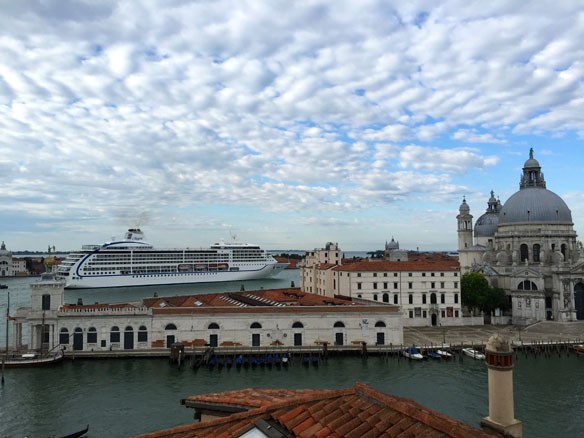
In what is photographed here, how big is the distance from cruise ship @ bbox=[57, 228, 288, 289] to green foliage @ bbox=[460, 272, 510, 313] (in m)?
62.6

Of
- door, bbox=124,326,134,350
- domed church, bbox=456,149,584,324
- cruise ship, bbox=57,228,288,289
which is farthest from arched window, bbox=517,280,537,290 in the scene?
cruise ship, bbox=57,228,288,289

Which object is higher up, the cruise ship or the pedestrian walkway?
the cruise ship

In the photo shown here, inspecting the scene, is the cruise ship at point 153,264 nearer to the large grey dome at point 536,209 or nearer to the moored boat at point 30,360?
the moored boat at point 30,360

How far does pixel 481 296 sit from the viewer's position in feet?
151

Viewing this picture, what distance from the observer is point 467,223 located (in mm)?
65688

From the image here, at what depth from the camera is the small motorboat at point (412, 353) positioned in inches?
1272

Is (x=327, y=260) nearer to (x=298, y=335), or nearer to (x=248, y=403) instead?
(x=298, y=335)

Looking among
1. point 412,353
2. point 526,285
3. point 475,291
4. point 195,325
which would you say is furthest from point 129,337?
point 526,285

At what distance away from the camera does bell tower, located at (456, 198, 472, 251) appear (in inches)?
2553

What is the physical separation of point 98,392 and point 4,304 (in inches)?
1971

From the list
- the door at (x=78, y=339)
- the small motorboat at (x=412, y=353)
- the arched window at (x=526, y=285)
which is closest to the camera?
the small motorboat at (x=412, y=353)

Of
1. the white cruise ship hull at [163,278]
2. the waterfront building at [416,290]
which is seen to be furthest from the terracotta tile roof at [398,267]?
the white cruise ship hull at [163,278]

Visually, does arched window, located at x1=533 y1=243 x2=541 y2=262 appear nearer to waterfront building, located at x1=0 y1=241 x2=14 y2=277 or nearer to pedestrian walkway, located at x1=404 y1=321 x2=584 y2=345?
pedestrian walkway, located at x1=404 y1=321 x2=584 y2=345

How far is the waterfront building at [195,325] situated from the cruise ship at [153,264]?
54.3m
